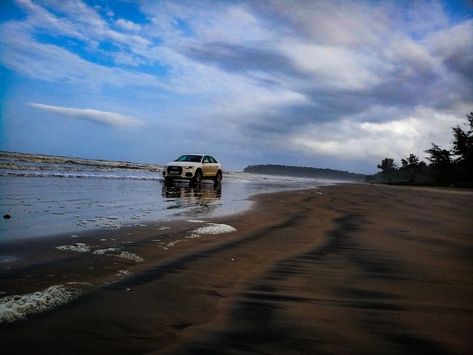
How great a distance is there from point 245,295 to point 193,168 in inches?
642

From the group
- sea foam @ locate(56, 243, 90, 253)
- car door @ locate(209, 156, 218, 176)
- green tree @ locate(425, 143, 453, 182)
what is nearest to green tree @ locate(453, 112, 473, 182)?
green tree @ locate(425, 143, 453, 182)

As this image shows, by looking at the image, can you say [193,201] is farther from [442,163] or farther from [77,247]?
[442,163]

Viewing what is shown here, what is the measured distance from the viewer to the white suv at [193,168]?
18.1 metres

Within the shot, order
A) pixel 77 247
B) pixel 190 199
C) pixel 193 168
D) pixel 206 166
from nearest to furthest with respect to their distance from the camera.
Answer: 1. pixel 77 247
2. pixel 190 199
3. pixel 193 168
4. pixel 206 166

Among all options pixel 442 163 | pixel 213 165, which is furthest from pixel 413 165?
pixel 213 165

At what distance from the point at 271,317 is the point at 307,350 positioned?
0.41m

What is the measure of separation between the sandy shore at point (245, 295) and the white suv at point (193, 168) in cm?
1378

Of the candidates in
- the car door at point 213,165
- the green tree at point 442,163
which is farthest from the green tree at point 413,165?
the car door at point 213,165

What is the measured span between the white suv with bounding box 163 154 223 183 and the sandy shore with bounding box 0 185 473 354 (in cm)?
1378

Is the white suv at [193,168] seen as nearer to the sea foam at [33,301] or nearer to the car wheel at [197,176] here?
the car wheel at [197,176]

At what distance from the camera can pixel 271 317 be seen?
2.04m

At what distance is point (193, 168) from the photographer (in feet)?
60.7

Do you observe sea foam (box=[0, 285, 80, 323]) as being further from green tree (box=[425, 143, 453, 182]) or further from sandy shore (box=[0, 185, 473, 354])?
green tree (box=[425, 143, 453, 182])

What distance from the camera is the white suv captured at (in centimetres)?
1809
